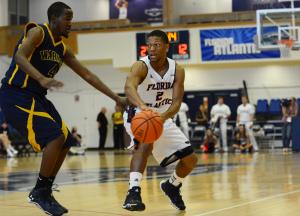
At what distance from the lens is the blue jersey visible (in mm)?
4859

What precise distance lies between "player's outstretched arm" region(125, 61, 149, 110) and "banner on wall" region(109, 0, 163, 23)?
21214 millimetres

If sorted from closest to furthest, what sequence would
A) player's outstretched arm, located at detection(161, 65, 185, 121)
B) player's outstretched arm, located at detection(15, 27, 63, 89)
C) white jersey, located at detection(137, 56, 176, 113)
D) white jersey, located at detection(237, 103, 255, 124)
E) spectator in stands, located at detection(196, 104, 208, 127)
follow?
player's outstretched arm, located at detection(15, 27, 63, 89) < player's outstretched arm, located at detection(161, 65, 185, 121) < white jersey, located at detection(137, 56, 176, 113) < white jersey, located at detection(237, 103, 255, 124) < spectator in stands, located at detection(196, 104, 208, 127)

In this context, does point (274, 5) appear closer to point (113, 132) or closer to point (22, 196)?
point (113, 132)

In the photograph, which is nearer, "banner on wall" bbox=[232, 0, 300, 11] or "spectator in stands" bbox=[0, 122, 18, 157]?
"banner on wall" bbox=[232, 0, 300, 11]

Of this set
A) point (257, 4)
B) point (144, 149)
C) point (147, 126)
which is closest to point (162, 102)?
point (144, 149)

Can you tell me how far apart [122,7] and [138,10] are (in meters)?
0.78

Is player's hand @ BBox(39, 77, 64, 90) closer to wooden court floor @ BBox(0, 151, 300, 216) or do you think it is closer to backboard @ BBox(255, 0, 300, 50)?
wooden court floor @ BBox(0, 151, 300, 216)

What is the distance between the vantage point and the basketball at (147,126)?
4797 mm

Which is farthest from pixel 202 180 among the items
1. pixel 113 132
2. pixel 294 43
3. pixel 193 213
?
pixel 113 132

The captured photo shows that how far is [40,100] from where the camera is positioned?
5.01 m

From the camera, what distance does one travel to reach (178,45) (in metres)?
22.2

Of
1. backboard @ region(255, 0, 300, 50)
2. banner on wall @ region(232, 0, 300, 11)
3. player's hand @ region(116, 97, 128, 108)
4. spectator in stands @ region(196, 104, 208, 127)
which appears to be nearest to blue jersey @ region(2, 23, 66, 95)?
player's hand @ region(116, 97, 128, 108)

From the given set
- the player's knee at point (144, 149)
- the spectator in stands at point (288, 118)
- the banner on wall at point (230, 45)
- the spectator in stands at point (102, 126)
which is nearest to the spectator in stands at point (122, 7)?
the spectator in stands at point (102, 126)

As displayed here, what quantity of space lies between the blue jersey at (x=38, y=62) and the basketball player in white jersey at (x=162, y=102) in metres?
0.76
